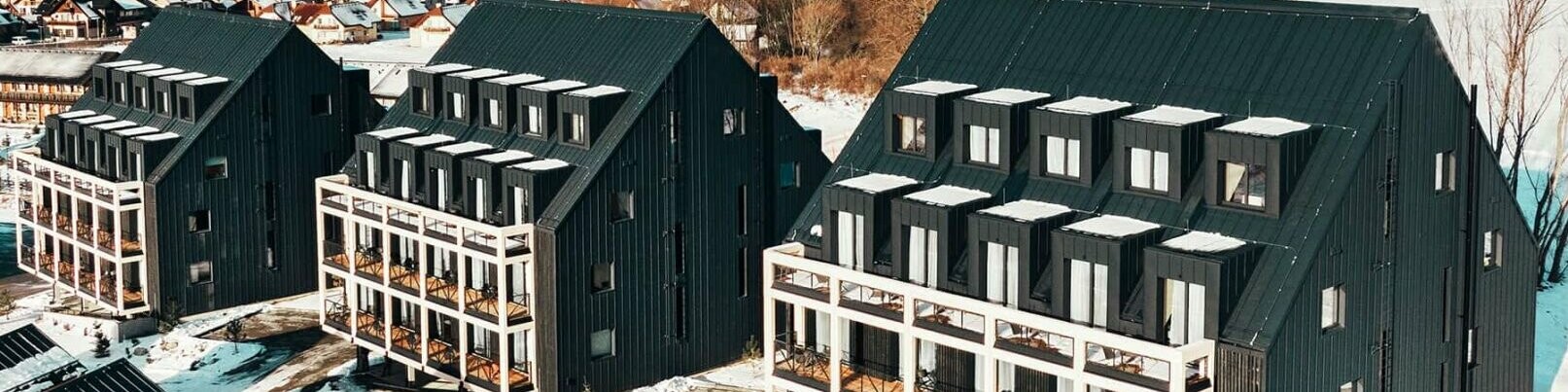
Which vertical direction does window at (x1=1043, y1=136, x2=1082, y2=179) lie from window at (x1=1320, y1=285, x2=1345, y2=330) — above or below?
above

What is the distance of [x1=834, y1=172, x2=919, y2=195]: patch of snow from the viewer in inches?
1791

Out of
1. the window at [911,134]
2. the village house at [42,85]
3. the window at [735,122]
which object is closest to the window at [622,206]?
the window at [735,122]

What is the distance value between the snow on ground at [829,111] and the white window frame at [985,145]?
4325 centimetres

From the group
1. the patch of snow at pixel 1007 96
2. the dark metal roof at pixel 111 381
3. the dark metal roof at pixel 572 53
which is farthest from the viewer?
the dark metal roof at pixel 572 53

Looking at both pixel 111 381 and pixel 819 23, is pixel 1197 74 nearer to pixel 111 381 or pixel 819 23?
pixel 111 381

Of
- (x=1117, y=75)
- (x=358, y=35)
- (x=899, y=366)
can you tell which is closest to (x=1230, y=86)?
(x=1117, y=75)

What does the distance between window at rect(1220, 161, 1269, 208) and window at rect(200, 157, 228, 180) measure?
3763 centimetres

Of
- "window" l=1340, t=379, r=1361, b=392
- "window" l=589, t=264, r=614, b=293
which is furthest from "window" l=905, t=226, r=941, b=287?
"window" l=589, t=264, r=614, b=293

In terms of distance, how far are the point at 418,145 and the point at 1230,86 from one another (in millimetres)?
23893

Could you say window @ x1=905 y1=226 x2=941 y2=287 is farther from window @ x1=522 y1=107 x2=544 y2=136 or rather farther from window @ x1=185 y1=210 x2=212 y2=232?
window @ x1=185 y1=210 x2=212 y2=232

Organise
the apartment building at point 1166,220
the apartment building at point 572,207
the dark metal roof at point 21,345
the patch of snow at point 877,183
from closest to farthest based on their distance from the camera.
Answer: the apartment building at point 1166,220 < the patch of snow at point 877,183 < the dark metal roof at point 21,345 < the apartment building at point 572,207

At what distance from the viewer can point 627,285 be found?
55.9 m

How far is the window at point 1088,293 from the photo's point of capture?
1615 inches

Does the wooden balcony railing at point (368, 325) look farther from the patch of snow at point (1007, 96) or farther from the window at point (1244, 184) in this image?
the window at point (1244, 184)
